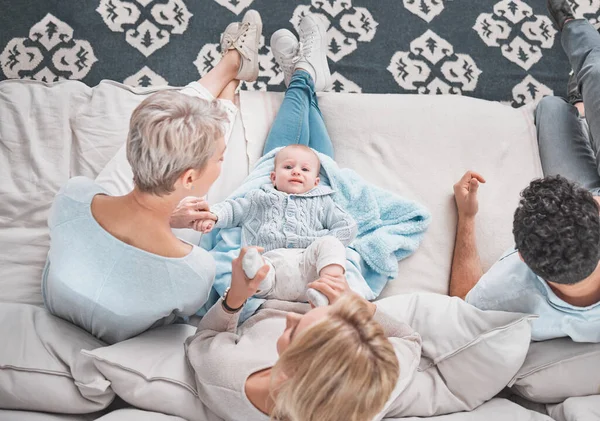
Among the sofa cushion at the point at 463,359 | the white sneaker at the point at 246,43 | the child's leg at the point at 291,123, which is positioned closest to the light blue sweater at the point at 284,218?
the child's leg at the point at 291,123

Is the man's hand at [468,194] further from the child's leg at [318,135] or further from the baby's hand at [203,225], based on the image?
the baby's hand at [203,225]

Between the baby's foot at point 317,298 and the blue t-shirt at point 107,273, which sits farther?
the baby's foot at point 317,298

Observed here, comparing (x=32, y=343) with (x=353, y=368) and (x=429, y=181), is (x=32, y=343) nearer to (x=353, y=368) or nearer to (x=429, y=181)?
(x=353, y=368)

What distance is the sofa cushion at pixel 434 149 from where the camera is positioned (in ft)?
6.41

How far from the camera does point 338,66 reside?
8.29ft

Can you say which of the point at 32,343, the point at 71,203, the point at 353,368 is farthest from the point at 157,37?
the point at 353,368

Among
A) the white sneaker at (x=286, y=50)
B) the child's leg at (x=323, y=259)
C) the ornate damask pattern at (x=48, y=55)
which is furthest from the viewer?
the ornate damask pattern at (x=48, y=55)

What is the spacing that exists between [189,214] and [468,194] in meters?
0.89

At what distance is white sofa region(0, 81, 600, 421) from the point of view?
1.43 metres

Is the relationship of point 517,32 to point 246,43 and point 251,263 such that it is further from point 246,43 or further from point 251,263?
point 251,263

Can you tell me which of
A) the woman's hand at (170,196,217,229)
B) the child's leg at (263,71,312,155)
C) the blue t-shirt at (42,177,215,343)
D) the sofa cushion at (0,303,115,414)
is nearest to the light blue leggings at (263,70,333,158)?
the child's leg at (263,71,312,155)

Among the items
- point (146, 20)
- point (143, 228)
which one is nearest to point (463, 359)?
point (143, 228)

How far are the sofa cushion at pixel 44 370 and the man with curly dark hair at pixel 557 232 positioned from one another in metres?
1.06

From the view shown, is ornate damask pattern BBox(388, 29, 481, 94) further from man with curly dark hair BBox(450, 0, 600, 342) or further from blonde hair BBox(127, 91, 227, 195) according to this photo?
blonde hair BBox(127, 91, 227, 195)
